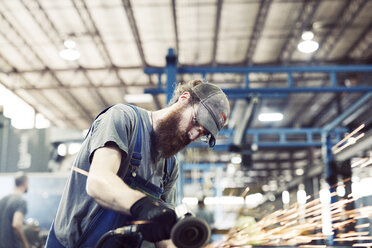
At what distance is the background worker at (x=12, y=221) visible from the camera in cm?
475

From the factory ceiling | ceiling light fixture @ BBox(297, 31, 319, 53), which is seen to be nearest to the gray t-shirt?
the factory ceiling

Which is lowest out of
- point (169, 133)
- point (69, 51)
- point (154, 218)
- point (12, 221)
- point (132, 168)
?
point (12, 221)

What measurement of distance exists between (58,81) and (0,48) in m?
2.35

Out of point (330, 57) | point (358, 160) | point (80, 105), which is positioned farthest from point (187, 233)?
point (80, 105)

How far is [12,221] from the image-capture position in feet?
15.7

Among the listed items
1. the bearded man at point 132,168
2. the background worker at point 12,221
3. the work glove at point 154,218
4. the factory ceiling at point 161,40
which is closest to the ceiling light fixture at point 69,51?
the factory ceiling at point 161,40

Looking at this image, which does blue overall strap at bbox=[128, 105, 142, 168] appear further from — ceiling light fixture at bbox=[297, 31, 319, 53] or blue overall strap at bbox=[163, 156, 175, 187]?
ceiling light fixture at bbox=[297, 31, 319, 53]

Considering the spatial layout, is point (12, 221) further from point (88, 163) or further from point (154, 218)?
point (154, 218)

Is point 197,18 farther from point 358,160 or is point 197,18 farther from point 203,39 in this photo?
point 358,160

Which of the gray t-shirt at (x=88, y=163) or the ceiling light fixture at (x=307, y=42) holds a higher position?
the ceiling light fixture at (x=307, y=42)

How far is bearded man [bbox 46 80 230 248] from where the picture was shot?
1.39m

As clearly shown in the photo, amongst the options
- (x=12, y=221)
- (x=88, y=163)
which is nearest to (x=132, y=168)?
(x=88, y=163)

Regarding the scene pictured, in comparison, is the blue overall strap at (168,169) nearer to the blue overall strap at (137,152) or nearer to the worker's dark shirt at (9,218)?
the blue overall strap at (137,152)

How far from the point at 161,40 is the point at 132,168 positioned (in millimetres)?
9350
